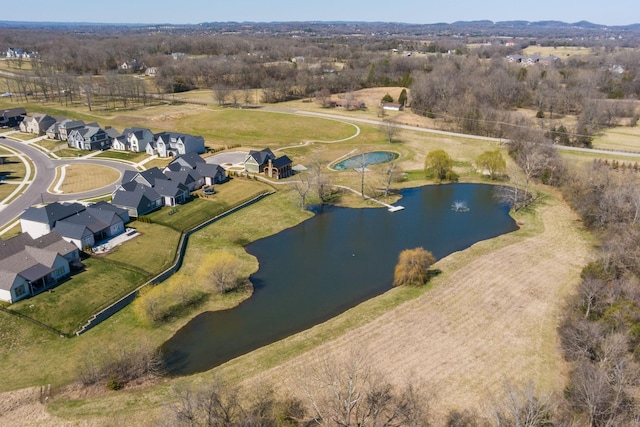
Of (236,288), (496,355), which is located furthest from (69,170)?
(496,355)

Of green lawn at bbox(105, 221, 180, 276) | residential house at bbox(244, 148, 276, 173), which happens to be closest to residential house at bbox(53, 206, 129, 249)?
green lawn at bbox(105, 221, 180, 276)

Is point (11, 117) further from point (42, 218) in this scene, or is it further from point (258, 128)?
point (42, 218)

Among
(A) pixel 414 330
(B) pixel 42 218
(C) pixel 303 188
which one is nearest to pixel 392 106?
(C) pixel 303 188

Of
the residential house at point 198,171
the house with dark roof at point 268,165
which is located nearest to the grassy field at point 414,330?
the residential house at point 198,171

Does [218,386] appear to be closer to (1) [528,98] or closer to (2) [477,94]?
(2) [477,94]

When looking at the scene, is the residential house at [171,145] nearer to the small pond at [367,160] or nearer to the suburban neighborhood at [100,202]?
the suburban neighborhood at [100,202]

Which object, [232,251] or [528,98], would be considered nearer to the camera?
[232,251]
